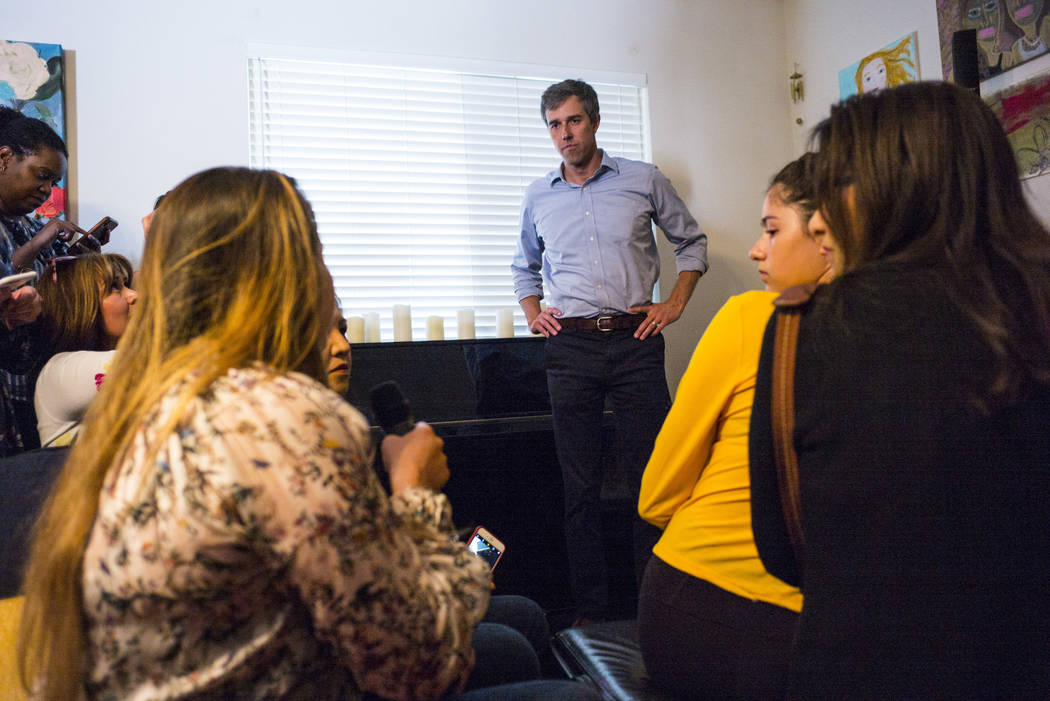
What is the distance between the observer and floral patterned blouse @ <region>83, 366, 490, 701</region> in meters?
0.64

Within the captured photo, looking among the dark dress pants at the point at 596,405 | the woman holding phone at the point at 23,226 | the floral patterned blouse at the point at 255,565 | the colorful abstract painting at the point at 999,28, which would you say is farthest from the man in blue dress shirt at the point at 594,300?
the floral patterned blouse at the point at 255,565

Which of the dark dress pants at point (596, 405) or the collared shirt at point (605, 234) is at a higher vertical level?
the collared shirt at point (605, 234)

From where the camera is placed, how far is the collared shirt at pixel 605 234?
10.0ft

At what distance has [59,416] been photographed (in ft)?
5.58

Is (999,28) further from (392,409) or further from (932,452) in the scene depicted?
(392,409)

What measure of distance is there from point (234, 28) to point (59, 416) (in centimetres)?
213

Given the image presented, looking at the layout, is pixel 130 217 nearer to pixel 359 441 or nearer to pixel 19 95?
pixel 19 95

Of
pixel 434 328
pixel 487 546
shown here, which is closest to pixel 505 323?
pixel 434 328

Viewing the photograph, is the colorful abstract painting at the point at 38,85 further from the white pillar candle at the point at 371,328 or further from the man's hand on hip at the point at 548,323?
the man's hand on hip at the point at 548,323

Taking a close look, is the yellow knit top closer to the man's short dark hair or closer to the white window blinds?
the man's short dark hair

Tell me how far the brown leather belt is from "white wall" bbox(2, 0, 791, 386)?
2.55 ft

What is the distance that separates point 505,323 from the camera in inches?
132

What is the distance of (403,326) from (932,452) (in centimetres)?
256

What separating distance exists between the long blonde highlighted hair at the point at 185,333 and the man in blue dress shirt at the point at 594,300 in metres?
2.09
